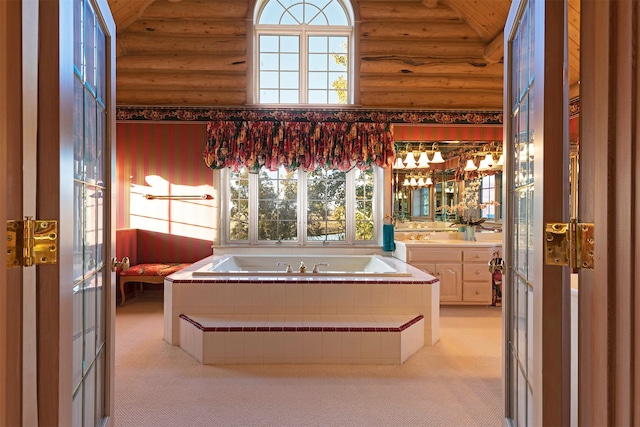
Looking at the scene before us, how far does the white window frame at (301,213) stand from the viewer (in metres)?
5.26

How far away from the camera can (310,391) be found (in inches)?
98.7

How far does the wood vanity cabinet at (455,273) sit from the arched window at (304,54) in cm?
209

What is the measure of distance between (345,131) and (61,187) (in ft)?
14.3

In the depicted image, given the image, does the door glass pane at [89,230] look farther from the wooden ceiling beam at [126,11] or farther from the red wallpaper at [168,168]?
the red wallpaper at [168,168]

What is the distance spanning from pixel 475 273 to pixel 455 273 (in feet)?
0.70

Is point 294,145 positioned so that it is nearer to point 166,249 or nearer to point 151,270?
point 166,249

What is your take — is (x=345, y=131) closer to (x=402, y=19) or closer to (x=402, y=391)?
(x=402, y=19)

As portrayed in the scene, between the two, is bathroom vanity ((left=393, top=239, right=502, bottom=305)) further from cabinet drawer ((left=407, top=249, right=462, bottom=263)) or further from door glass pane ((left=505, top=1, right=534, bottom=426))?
door glass pane ((left=505, top=1, right=534, bottom=426))

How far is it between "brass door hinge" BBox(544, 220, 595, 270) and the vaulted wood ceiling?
4327mm

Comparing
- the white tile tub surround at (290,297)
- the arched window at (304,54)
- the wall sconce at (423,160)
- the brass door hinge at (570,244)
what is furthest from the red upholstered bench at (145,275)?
the brass door hinge at (570,244)

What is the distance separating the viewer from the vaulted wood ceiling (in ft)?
15.8

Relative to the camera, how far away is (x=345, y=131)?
5.09 meters

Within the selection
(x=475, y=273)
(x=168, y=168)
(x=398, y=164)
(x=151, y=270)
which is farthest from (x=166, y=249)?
(x=475, y=273)

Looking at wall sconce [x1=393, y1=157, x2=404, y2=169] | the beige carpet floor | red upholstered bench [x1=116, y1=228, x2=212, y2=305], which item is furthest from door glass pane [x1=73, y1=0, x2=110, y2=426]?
wall sconce [x1=393, y1=157, x2=404, y2=169]
